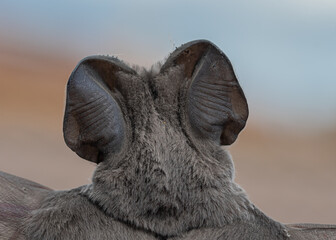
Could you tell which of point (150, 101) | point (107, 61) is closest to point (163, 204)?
point (150, 101)

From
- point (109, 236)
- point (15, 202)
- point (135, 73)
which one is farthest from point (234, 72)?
point (15, 202)

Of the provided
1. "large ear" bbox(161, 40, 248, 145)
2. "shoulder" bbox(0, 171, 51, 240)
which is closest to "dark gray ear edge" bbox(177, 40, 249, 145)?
"large ear" bbox(161, 40, 248, 145)

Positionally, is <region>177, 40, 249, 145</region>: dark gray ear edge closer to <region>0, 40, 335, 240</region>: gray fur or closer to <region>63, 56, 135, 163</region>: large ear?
<region>0, 40, 335, 240</region>: gray fur

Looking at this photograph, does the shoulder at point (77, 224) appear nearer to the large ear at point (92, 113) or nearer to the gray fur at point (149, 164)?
the gray fur at point (149, 164)

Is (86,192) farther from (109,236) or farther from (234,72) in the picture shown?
(234,72)

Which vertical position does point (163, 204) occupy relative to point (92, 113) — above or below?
below

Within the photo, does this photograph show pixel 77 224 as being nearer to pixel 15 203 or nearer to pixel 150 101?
pixel 15 203

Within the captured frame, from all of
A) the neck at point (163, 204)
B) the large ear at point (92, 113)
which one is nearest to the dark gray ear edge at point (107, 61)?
the large ear at point (92, 113)
